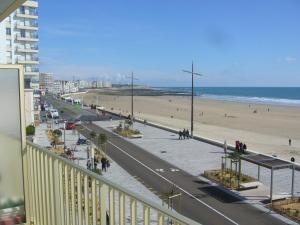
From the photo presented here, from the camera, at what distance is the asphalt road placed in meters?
15.3

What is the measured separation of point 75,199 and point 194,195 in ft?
49.7

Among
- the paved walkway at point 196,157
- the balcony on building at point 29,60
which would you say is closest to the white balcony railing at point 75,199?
the paved walkway at point 196,157

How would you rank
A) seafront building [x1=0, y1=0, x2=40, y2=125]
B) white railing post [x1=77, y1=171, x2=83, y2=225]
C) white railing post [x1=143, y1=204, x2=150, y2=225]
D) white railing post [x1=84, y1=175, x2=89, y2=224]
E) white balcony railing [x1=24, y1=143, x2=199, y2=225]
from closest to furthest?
1. white railing post [x1=143, y1=204, x2=150, y2=225]
2. white balcony railing [x1=24, y1=143, x2=199, y2=225]
3. white railing post [x1=84, y1=175, x2=89, y2=224]
4. white railing post [x1=77, y1=171, x2=83, y2=225]
5. seafront building [x1=0, y1=0, x2=40, y2=125]

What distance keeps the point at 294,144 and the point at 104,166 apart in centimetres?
2183

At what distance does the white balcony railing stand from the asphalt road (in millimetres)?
10745

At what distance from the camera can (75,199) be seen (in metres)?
3.77

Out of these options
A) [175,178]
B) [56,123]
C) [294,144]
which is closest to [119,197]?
[175,178]

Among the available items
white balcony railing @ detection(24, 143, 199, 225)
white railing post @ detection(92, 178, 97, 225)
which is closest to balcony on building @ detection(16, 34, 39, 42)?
white balcony railing @ detection(24, 143, 199, 225)

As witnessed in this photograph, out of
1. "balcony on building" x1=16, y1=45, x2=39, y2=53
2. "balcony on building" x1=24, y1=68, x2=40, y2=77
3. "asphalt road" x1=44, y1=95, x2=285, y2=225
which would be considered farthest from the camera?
"balcony on building" x1=16, y1=45, x2=39, y2=53

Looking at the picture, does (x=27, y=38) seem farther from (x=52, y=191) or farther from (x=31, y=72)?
(x=52, y=191)

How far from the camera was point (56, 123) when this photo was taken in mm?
51812

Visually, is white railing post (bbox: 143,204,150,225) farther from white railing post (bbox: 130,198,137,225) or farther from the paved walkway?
the paved walkway

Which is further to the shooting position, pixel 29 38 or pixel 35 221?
pixel 29 38

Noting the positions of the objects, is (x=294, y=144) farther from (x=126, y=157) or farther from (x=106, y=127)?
(x=106, y=127)
